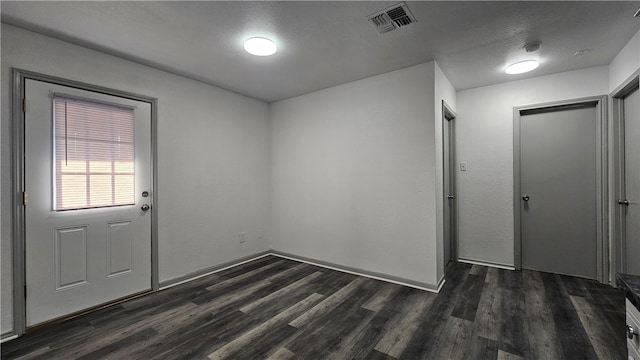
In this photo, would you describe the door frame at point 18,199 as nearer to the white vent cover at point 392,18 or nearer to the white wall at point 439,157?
the white vent cover at point 392,18

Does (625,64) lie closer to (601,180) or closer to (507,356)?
(601,180)

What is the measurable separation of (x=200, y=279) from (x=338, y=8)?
3390 millimetres

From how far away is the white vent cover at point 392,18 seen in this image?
2066 mm

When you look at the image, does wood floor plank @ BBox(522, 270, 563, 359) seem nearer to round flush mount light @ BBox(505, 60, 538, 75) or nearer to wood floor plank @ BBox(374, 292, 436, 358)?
wood floor plank @ BBox(374, 292, 436, 358)

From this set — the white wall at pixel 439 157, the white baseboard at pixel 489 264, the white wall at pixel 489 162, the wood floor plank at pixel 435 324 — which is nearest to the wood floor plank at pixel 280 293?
the wood floor plank at pixel 435 324

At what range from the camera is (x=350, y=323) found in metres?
2.38

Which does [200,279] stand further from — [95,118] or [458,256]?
[458,256]

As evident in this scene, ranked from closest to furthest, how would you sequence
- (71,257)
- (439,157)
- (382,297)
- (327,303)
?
(71,257)
(327,303)
(382,297)
(439,157)

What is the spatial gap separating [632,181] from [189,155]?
5.00m

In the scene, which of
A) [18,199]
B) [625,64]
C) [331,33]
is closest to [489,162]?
[625,64]

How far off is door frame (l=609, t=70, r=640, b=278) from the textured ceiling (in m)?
0.55

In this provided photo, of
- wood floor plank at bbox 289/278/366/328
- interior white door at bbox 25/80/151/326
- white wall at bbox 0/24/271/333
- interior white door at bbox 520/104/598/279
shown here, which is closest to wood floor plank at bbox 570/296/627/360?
interior white door at bbox 520/104/598/279

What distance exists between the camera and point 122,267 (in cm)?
284

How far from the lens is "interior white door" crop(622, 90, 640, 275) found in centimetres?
266
